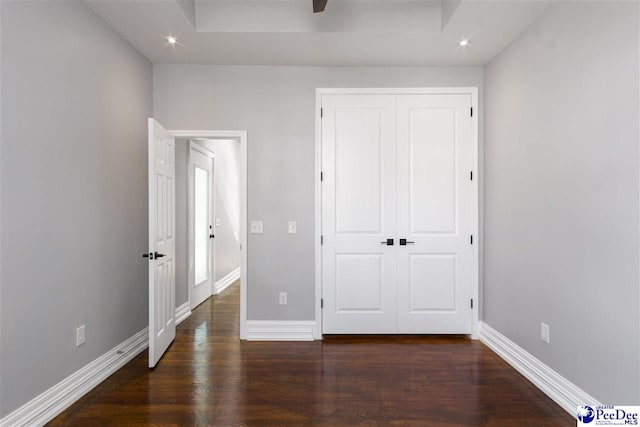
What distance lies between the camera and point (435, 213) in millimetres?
3422

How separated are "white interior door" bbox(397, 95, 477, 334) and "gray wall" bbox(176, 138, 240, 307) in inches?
95.7

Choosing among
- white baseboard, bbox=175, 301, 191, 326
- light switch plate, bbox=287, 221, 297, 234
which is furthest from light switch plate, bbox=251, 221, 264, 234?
white baseboard, bbox=175, 301, 191, 326

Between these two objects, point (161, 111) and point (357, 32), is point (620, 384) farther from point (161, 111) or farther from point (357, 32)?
point (161, 111)

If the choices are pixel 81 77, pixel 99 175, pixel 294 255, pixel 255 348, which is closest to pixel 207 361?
pixel 255 348

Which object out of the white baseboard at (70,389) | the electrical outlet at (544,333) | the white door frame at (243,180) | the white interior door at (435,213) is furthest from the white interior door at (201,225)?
the electrical outlet at (544,333)

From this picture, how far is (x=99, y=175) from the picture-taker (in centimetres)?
257

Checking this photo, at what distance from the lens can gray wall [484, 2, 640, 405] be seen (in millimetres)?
1845

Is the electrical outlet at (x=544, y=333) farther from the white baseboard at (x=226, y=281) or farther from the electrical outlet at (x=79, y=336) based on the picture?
the white baseboard at (x=226, y=281)

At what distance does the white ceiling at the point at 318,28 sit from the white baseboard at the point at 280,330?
2.50 meters

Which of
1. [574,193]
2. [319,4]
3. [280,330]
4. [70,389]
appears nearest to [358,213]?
[280,330]

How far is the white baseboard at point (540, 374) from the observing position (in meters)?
2.15

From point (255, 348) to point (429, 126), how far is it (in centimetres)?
265

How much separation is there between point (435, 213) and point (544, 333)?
4.40 feet

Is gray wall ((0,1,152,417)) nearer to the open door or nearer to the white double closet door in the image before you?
the open door
